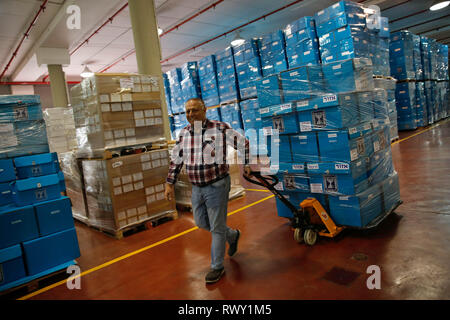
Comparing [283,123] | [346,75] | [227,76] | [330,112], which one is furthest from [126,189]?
[227,76]

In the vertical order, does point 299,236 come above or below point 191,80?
below

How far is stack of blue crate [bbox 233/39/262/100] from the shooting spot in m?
9.41

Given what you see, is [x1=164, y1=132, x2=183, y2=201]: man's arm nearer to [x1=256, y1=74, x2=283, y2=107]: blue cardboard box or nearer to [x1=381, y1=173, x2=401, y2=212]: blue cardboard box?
[x1=256, y1=74, x2=283, y2=107]: blue cardboard box

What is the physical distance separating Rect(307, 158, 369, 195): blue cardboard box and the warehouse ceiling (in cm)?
777

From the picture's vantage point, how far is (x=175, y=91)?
12.2m

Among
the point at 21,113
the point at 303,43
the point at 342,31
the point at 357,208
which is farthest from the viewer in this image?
the point at 303,43

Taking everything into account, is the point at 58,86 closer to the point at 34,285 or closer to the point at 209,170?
the point at 34,285

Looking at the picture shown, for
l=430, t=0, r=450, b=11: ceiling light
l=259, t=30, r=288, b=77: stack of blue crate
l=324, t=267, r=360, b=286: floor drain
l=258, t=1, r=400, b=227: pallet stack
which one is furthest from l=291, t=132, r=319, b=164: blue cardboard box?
l=430, t=0, r=450, b=11: ceiling light

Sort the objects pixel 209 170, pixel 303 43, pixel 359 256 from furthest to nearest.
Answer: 1. pixel 303 43
2. pixel 359 256
3. pixel 209 170

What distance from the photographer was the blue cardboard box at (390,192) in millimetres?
3869

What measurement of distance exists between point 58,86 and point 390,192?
12217 millimetres

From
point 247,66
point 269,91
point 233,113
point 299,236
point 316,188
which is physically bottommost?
point 299,236

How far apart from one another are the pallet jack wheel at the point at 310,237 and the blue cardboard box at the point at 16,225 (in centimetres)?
308
